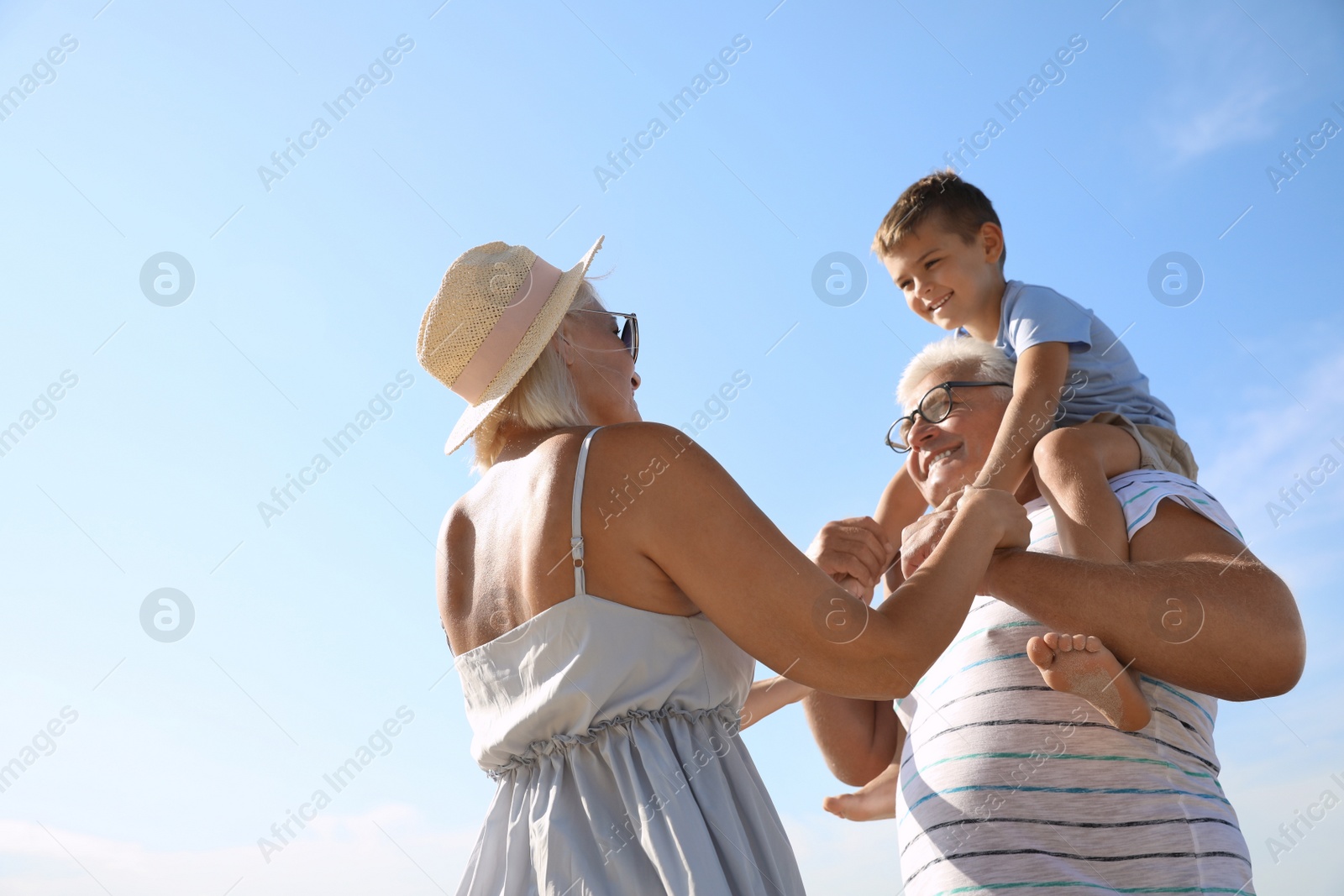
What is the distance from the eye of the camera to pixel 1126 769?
2387 millimetres

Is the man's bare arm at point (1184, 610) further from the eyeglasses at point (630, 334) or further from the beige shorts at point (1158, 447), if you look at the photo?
the eyeglasses at point (630, 334)

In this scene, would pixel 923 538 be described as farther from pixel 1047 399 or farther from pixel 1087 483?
pixel 1047 399

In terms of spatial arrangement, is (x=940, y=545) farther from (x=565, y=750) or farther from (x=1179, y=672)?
(x=565, y=750)

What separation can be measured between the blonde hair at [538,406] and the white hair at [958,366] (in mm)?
1478

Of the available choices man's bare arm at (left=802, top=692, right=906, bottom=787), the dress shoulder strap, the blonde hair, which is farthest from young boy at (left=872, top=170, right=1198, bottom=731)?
the blonde hair

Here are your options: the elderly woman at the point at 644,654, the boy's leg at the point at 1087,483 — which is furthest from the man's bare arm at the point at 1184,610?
the elderly woman at the point at 644,654

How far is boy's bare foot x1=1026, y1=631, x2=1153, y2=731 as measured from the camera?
2312 millimetres

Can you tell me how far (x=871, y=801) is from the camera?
10.5 feet

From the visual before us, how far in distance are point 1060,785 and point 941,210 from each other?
243cm

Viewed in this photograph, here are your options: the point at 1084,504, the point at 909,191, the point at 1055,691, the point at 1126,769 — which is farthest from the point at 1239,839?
the point at 909,191

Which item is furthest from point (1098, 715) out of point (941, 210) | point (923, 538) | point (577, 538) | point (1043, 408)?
point (941, 210)

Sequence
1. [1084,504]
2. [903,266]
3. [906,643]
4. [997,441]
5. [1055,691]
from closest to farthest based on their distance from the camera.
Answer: [906,643], [1055,691], [1084,504], [997,441], [903,266]

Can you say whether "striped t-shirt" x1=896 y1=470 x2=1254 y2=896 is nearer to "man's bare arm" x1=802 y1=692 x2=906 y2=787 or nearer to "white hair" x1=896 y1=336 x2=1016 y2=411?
"man's bare arm" x1=802 y1=692 x2=906 y2=787

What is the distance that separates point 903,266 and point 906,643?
8.05ft
